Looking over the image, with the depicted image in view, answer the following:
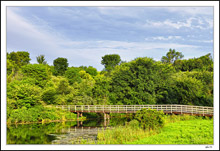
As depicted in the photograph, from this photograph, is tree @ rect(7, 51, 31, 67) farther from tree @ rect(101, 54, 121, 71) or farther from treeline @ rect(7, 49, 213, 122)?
tree @ rect(101, 54, 121, 71)

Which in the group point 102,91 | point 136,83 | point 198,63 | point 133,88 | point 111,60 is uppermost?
point 111,60

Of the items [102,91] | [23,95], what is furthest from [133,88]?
[23,95]

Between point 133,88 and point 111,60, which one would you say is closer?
point 133,88

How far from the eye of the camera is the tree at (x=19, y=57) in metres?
56.8

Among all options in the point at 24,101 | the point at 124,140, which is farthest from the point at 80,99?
the point at 124,140

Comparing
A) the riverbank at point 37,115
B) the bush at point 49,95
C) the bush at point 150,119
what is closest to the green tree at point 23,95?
the riverbank at point 37,115

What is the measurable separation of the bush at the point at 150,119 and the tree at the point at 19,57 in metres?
41.8

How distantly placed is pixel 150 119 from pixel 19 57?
144ft

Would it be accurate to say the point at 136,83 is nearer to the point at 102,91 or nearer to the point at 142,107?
the point at 142,107

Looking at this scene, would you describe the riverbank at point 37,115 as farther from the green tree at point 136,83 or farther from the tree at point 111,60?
the tree at point 111,60

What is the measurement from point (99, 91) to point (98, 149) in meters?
26.4

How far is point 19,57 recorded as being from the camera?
57.4 m

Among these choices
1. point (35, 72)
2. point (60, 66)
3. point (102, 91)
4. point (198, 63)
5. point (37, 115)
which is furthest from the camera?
point (60, 66)

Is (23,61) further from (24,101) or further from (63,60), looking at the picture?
(24,101)
